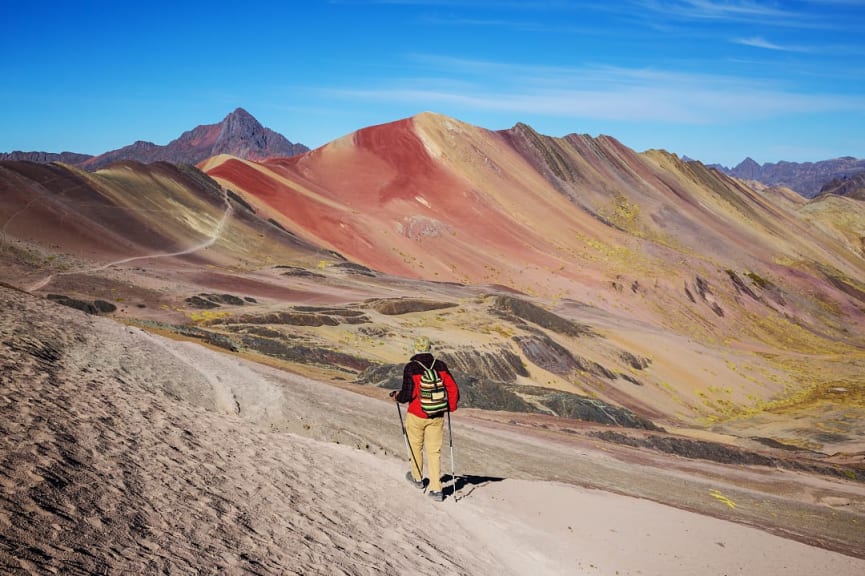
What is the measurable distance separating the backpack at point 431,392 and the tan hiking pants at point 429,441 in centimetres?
20

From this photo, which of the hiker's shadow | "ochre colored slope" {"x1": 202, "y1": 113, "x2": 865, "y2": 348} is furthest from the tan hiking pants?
"ochre colored slope" {"x1": 202, "y1": 113, "x2": 865, "y2": 348}

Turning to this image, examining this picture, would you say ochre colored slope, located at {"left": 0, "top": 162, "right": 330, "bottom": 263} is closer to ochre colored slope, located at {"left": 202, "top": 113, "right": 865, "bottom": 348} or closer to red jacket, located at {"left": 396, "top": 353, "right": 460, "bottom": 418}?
ochre colored slope, located at {"left": 202, "top": 113, "right": 865, "bottom": 348}

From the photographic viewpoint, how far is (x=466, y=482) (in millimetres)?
11172

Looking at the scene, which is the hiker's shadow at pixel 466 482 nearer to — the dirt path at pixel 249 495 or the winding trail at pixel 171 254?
the dirt path at pixel 249 495

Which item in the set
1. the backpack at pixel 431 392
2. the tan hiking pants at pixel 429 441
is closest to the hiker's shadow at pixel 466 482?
the tan hiking pants at pixel 429 441

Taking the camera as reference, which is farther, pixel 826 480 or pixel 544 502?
pixel 826 480

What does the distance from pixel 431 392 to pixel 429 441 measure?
765 millimetres

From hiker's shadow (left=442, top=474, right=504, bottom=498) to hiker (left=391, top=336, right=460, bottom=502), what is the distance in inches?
28.3

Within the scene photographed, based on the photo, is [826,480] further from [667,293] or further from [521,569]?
[667,293]

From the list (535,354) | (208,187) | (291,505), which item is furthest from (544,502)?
(208,187)

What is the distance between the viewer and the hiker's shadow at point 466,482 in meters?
10.5

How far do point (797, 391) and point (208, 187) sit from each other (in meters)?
50.3

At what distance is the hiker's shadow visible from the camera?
1051 cm

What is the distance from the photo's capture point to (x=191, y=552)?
5.63 metres
